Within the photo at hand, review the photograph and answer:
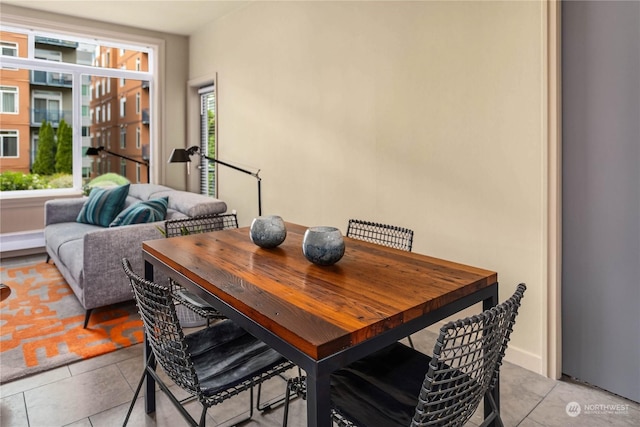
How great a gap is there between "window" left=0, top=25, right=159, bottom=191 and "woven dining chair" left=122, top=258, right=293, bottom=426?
4.43 metres

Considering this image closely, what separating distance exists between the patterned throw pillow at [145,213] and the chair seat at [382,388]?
2.30 meters

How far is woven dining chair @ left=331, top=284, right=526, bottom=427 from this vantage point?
1009 mm

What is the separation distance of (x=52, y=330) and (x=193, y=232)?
1.14 m

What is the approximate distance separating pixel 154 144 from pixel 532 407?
510 cm

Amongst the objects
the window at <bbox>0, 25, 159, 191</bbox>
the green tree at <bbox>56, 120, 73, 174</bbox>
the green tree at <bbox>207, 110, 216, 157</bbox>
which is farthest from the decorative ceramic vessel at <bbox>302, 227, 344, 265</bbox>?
the green tree at <bbox>56, 120, 73, 174</bbox>

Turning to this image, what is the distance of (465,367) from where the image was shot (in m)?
1.09

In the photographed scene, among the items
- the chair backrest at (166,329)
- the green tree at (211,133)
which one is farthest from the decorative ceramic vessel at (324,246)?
the green tree at (211,133)

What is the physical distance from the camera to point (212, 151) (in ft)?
17.5

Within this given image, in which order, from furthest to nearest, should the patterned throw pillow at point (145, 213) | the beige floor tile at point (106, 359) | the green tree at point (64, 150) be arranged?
the green tree at point (64, 150), the patterned throw pillow at point (145, 213), the beige floor tile at point (106, 359)

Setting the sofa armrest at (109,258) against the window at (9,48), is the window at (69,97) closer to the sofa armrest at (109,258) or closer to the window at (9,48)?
the window at (9,48)

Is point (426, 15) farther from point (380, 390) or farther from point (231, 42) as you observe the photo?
point (231, 42)

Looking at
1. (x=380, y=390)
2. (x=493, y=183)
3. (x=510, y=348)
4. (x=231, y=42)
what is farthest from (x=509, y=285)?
(x=231, y=42)

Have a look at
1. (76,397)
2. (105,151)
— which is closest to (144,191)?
(105,151)

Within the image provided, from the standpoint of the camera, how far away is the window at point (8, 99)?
469cm
